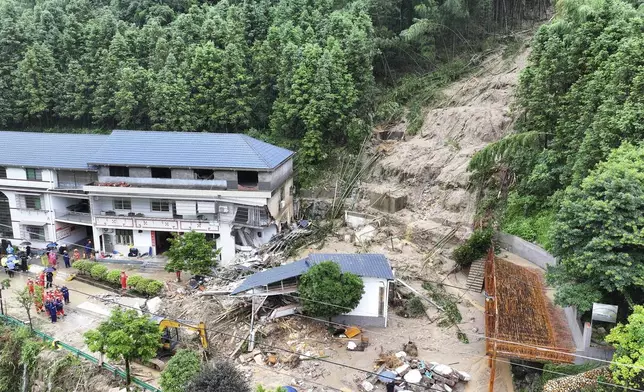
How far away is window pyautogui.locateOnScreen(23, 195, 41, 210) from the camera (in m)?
35.4

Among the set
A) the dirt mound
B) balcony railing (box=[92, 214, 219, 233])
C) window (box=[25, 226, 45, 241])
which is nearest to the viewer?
balcony railing (box=[92, 214, 219, 233])

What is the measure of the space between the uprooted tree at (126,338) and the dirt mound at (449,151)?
63.0 feet

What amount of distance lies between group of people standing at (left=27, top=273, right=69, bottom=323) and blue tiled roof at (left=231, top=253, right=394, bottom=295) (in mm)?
9306

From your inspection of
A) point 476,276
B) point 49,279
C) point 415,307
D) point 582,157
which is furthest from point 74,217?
point 582,157

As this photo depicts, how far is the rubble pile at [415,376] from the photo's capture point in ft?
66.2

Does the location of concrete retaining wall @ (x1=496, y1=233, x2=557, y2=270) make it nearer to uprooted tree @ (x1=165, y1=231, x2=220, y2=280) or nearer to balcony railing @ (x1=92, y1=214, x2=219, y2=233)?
uprooted tree @ (x1=165, y1=231, x2=220, y2=280)

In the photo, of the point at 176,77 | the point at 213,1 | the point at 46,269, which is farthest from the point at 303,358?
the point at 213,1

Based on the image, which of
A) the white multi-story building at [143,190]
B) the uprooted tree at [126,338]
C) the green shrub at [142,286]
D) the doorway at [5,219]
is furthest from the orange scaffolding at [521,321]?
the doorway at [5,219]

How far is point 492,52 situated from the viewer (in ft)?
152

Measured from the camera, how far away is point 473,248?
29656 millimetres

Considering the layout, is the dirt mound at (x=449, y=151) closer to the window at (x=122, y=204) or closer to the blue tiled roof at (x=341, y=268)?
the blue tiled roof at (x=341, y=268)

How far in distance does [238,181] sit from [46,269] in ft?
41.7

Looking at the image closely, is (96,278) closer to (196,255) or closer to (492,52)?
(196,255)

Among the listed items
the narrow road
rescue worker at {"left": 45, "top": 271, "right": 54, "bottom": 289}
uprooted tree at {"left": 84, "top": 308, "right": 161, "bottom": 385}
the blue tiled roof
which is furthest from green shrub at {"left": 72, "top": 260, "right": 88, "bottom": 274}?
the blue tiled roof
